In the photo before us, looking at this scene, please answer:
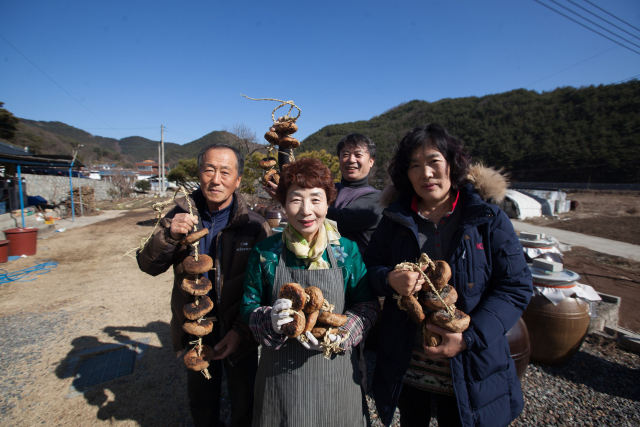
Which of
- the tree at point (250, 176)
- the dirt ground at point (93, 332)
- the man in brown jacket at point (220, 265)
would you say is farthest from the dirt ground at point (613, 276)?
the tree at point (250, 176)

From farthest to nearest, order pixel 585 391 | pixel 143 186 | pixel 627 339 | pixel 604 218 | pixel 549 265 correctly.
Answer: pixel 143 186 → pixel 604 218 → pixel 627 339 → pixel 549 265 → pixel 585 391

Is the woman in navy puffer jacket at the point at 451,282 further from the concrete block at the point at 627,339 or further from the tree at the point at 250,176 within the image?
the tree at the point at 250,176

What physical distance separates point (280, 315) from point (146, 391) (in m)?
2.88

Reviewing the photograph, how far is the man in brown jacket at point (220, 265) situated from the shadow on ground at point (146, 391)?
974 mm

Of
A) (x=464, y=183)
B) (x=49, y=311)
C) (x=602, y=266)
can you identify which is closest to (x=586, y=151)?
(x=602, y=266)

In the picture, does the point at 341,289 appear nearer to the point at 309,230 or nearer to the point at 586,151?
the point at 309,230

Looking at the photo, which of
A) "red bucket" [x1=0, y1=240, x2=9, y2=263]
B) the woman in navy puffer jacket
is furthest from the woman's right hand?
"red bucket" [x1=0, y1=240, x2=9, y2=263]

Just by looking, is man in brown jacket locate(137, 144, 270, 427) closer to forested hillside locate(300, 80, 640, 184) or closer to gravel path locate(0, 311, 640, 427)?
gravel path locate(0, 311, 640, 427)

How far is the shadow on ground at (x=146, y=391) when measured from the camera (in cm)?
276

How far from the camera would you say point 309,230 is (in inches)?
62.1

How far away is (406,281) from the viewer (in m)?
1.39

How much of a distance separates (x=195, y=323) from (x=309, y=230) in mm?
930

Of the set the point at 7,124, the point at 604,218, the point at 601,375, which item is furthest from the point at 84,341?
the point at 604,218

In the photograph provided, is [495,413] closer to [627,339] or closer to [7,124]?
[627,339]
